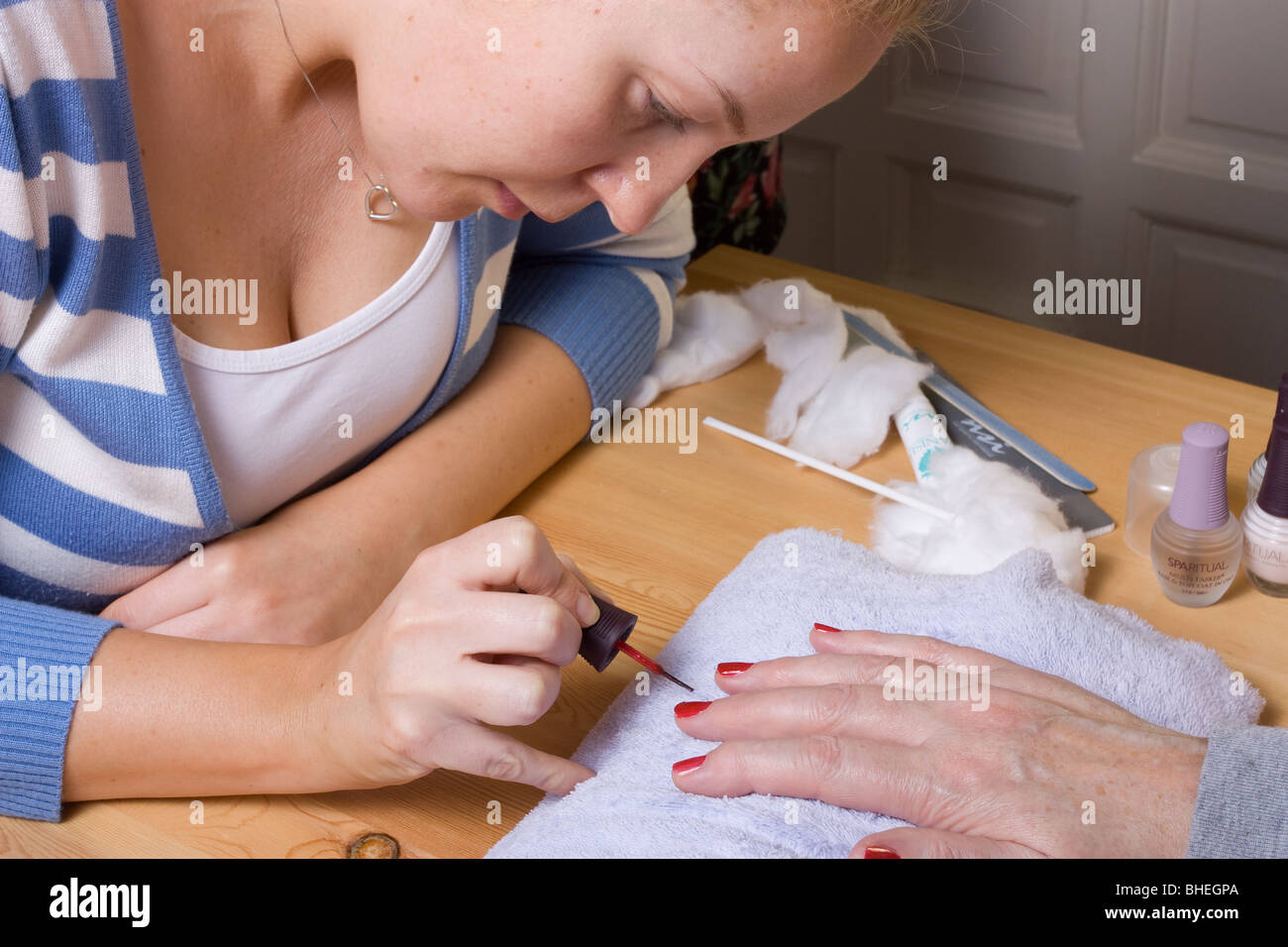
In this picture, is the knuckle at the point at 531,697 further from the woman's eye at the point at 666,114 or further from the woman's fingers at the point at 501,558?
the woman's eye at the point at 666,114

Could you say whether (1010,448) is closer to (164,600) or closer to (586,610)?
(586,610)

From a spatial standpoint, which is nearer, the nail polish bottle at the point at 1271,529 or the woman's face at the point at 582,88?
the woman's face at the point at 582,88

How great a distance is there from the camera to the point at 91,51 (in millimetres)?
723

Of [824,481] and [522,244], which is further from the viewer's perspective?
[522,244]

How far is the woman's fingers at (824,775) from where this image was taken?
0.69 m

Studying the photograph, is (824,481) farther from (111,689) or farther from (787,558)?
(111,689)

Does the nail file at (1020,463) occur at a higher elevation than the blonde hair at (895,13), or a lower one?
lower

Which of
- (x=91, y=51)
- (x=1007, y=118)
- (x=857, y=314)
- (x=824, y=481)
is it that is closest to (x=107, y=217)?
(x=91, y=51)

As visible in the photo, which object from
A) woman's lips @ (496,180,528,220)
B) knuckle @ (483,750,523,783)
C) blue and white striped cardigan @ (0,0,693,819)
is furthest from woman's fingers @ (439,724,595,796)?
woman's lips @ (496,180,528,220)

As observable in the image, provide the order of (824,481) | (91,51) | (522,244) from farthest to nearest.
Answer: (522,244) < (824,481) < (91,51)

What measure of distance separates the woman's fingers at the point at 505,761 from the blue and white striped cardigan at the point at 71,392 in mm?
233

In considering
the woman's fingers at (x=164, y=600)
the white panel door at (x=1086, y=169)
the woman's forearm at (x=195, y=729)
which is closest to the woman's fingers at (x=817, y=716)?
the woman's forearm at (x=195, y=729)

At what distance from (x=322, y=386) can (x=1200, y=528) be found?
61cm
